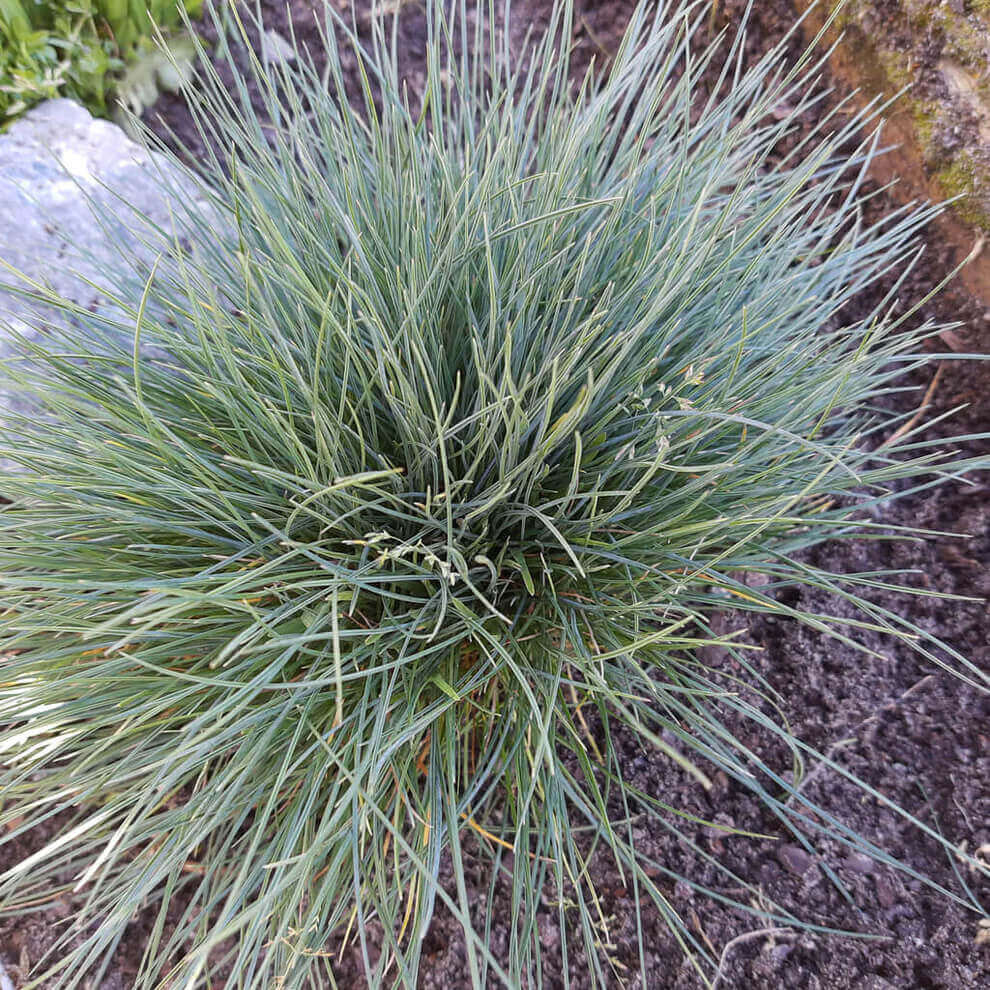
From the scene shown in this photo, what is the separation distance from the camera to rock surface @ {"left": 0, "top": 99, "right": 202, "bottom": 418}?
1.65 meters

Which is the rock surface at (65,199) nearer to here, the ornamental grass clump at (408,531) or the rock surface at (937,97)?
the ornamental grass clump at (408,531)

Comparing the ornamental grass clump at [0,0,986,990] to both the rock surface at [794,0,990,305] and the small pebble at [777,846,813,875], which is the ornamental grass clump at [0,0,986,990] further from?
the rock surface at [794,0,990,305]

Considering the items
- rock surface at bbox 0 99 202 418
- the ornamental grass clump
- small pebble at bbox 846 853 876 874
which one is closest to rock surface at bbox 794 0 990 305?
the ornamental grass clump

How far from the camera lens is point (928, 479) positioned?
1685 millimetres

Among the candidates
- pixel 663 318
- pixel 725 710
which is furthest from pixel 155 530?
pixel 725 710

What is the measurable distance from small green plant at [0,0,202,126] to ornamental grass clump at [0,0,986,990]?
949mm

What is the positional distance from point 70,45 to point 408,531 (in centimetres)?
174

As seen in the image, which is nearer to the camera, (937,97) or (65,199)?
(937,97)

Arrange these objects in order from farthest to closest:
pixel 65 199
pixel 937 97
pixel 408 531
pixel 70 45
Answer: pixel 70 45, pixel 65 199, pixel 937 97, pixel 408 531

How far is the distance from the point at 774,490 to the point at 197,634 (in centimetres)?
94

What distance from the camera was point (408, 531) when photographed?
1.21 m

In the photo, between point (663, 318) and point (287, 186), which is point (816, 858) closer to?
point (663, 318)

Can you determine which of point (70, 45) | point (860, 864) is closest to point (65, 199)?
point (70, 45)

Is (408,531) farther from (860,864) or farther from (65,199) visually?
(65,199)
